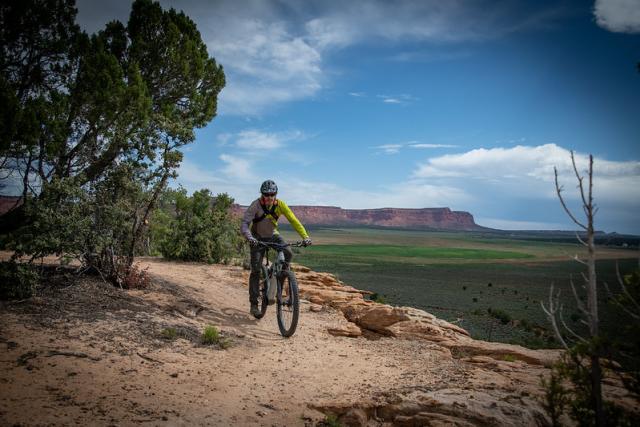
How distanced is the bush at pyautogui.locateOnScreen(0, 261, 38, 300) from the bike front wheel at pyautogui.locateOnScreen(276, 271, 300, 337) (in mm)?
4540

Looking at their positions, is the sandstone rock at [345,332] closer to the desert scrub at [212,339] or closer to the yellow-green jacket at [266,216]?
the yellow-green jacket at [266,216]

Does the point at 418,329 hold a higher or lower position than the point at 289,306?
lower

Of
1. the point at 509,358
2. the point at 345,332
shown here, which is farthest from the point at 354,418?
the point at 509,358

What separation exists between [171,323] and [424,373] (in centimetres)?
485

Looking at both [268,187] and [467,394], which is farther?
[268,187]

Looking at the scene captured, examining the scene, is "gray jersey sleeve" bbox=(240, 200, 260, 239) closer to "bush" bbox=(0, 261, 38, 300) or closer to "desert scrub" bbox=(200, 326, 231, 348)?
"desert scrub" bbox=(200, 326, 231, 348)

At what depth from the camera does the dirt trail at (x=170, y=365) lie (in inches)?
164

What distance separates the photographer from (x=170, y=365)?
546 centimetres

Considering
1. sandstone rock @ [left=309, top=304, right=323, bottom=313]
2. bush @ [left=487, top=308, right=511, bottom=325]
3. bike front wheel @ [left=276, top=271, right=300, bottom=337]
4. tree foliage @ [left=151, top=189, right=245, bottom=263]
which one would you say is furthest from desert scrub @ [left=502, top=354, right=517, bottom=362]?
bush @ [left=487, top=308, right=511, bottom=325]

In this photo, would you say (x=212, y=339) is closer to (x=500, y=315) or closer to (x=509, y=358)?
(x=509, y=358)

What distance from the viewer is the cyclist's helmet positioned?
7.98 m

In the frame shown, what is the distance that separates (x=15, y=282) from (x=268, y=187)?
4.87 m

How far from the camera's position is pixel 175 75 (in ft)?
40.2

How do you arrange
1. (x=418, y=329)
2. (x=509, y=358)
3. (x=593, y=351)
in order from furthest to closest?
1. (x=418, y=329)
2. (x=509, y=358)
3. (x=593, y=351)
